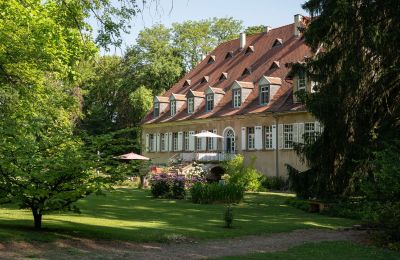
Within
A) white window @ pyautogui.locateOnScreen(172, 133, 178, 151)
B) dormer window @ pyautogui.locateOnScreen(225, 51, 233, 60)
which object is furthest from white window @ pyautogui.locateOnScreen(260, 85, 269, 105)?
white window @ pyautogui.locateOnScreen(172, 133, 178, 151)

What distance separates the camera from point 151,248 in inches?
411

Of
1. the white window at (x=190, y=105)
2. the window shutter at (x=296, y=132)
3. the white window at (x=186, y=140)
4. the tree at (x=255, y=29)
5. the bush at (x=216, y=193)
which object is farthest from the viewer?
the tree at (x=255, y=29)

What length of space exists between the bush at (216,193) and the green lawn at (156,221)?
748 mm

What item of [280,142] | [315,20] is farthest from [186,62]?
[315,20]

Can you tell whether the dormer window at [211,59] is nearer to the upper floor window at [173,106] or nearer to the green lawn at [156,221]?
the upper floor window at [173,106]

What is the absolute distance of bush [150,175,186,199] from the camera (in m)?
24.1

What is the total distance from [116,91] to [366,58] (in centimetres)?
3849

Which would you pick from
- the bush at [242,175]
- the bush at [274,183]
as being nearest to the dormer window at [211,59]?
the bush at [242,175]

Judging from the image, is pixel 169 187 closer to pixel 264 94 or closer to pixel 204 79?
pixel 264 94

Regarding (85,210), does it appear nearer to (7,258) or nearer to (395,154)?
(7,258)

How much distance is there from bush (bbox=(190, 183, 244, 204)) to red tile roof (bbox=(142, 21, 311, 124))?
35.2ft

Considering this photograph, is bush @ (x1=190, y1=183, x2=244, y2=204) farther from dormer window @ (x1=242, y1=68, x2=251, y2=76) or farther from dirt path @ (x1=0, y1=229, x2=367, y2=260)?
dormer window @ (x1=242, y1=68, x2=251, y2=76)

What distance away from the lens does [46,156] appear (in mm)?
11109

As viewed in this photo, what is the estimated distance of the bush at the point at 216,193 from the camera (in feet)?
70.5
